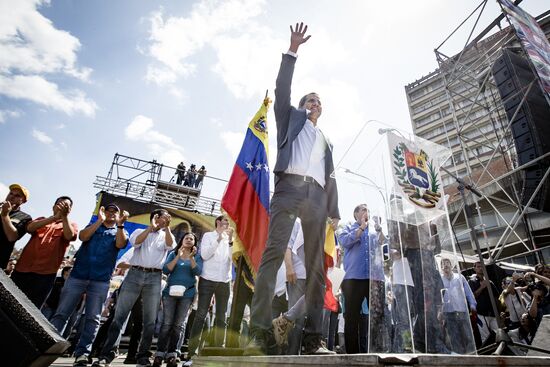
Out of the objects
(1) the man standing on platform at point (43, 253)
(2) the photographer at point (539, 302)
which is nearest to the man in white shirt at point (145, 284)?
(1) the man standing on platform at point (43, 253)

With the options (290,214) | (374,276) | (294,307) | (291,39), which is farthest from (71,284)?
(291,39)

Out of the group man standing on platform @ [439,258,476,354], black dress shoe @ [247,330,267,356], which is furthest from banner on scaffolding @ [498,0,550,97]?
black dress shoe @ [247,330,267,356]

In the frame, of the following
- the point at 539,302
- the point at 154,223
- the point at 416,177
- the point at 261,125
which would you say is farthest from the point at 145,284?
the point at 539,302

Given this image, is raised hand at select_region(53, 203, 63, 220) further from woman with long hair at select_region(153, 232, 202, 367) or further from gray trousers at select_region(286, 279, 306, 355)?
gray trousers at select_region(286, 279, 306, 355)

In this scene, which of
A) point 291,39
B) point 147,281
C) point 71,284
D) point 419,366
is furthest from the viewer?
point 147,281

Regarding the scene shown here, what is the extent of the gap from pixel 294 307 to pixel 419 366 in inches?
89.4

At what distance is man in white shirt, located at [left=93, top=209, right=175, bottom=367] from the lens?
3.45m

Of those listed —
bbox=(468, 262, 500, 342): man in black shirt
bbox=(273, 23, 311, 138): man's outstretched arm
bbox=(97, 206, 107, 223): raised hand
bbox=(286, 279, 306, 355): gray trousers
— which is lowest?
bbox=(286, 279, 306, 355): gray trousers

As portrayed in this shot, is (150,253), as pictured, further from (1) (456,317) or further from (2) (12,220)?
(1) (456,317)

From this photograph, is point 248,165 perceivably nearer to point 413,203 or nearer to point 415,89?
point 413,203

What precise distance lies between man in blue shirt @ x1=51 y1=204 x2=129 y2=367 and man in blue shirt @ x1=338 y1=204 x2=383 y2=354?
9.06ft

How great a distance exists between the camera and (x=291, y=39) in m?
2.65

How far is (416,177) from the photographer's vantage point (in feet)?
8.11

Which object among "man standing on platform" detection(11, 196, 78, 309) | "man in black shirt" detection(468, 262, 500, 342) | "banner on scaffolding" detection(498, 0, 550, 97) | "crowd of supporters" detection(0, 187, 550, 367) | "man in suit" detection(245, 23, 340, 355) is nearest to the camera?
"man in suit" detection(245, 23, 340, 355)
